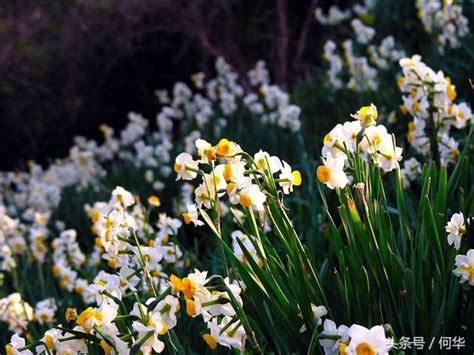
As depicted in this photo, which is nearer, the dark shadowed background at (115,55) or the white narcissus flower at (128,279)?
the white narcissus flower at (128,279)

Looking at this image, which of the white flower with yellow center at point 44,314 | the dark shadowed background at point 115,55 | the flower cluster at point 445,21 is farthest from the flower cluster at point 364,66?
the white flower with yellow center at point 44,314

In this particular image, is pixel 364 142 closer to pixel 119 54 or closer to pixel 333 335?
pixel 333 335

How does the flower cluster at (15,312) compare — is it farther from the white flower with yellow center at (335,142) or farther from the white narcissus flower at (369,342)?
the white narcissus flower at (369,342)

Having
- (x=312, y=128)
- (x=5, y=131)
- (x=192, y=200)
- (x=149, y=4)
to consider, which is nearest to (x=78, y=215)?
(x=192, y=200)

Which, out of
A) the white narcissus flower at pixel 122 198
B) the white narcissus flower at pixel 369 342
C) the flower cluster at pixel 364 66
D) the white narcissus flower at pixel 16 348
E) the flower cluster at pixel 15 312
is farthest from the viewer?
the flower cluster at pixel 364 66

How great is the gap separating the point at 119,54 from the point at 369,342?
617cm

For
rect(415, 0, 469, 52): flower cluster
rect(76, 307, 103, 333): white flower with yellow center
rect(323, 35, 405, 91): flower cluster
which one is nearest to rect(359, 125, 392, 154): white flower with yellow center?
rect(76, 307, 103, 333): white flower with yellow center

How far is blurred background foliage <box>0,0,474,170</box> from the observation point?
6.75 metres

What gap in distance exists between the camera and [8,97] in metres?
7.31

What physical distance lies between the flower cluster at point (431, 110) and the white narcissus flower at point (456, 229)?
73 centimetres

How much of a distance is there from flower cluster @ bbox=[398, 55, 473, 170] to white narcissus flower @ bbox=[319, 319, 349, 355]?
1.03 m

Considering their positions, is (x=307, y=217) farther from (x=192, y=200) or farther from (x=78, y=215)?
(x=78, y=215)

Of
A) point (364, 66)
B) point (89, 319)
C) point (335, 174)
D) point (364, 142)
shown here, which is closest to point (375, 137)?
point (364, 142)

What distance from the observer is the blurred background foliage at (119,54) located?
6.75m
